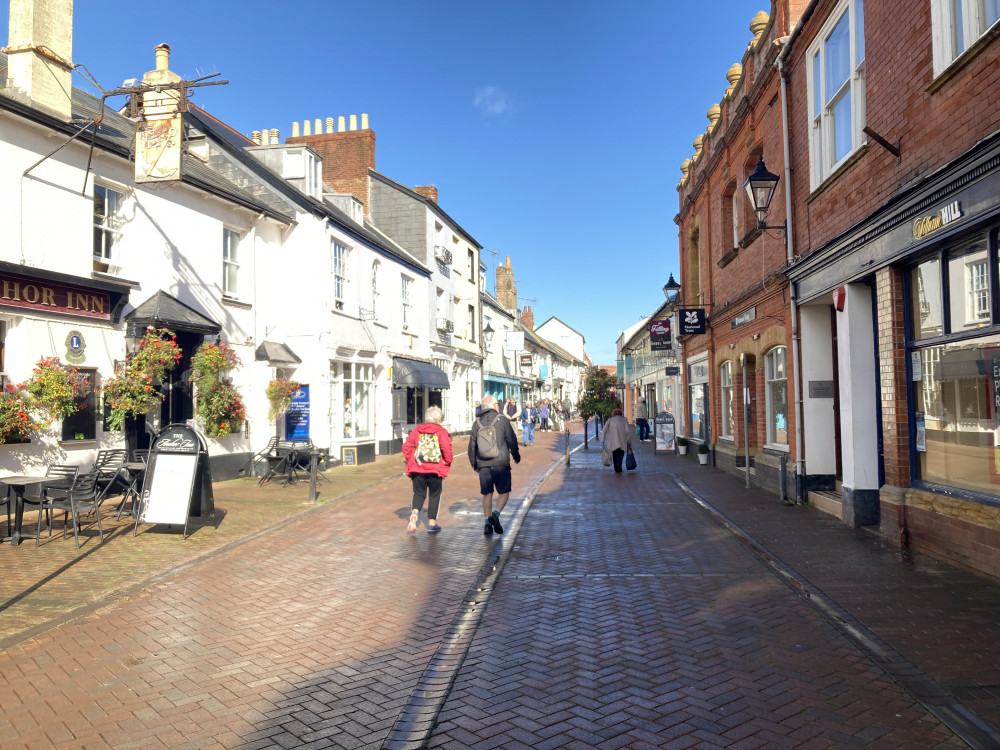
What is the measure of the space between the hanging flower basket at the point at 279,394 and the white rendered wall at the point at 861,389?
459 inches

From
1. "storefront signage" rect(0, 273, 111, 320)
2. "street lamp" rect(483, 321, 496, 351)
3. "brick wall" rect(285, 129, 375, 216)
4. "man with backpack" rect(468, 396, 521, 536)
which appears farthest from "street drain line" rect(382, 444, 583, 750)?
"street lamp" rect(483, 321, 496, 351)

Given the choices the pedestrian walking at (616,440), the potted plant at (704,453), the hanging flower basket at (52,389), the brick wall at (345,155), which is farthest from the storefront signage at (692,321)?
the hanging flower basket at (52,389)

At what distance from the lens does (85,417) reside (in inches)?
452

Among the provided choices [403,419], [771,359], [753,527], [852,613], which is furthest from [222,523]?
[403,419]

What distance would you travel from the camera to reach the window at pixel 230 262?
15.7 m

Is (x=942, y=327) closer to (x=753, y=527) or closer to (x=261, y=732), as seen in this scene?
(x=753, y=527)

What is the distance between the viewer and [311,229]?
18.0 metres

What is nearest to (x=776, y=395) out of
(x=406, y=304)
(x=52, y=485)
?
(x=52, y=485)

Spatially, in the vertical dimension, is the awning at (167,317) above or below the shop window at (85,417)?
above

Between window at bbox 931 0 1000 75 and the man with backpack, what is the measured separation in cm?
597

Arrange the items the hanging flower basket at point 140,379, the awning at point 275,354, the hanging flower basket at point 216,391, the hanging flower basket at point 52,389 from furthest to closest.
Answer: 1. the awning at point 275,354
2. the hanging flower basket at point 216,391
3. the hanging flower basket at point 140,379
4. the hanging flower basket at point 52,389

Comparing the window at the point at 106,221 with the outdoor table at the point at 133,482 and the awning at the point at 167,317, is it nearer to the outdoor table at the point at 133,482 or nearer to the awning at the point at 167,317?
the awning at the point at 167,317

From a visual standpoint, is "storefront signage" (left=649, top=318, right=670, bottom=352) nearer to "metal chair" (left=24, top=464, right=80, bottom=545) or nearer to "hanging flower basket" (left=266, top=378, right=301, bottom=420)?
"hanging flower basket" (left=266, top=378, right=301, bottom=420)

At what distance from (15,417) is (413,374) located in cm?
1429
